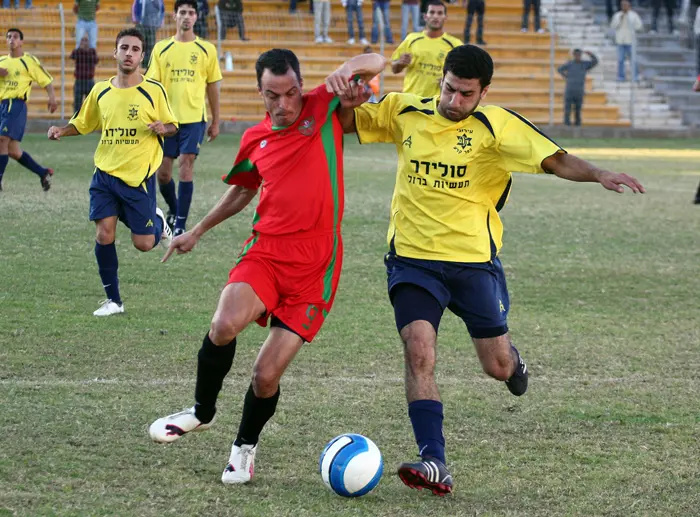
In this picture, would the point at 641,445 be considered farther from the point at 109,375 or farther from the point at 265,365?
the point at 109,375

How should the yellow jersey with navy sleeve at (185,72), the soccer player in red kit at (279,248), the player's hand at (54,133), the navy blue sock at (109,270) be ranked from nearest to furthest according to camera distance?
the soccer player in red kit at (279,248) < the navy blue sock at (109,270) < the player's hand at (54,133) < the yellow jersey with navy sleeve at (185,72)

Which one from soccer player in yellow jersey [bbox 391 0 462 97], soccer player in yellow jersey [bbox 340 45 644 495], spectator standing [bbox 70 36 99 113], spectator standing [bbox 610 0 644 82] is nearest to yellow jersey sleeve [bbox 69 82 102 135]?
soccer player in yellow jersey [bbox 340 45 644 495]

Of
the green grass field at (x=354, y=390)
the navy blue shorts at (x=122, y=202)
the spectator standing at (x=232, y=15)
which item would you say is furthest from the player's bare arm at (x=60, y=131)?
the spectator standing at (x=232, y=15)

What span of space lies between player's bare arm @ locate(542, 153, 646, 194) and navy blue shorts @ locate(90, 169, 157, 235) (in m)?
4.26

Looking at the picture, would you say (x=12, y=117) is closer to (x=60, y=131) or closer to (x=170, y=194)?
(x=170, y=194)

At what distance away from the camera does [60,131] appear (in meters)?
8.52

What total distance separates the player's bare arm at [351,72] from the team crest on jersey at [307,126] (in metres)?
0.16

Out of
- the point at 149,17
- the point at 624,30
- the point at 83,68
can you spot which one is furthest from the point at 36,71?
the point at 624,30

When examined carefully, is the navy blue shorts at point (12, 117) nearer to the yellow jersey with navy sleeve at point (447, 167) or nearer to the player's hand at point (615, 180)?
the yellow jersey with navy sleeve at point (447, 167)

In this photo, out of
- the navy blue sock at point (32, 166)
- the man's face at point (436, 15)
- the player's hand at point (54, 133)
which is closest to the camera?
the player's hand at point (54, 133)

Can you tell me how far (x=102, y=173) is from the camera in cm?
845

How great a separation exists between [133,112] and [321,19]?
64.3ft

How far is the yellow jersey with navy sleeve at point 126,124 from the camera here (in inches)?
337

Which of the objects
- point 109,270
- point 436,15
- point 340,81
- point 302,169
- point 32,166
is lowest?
point 32,166
